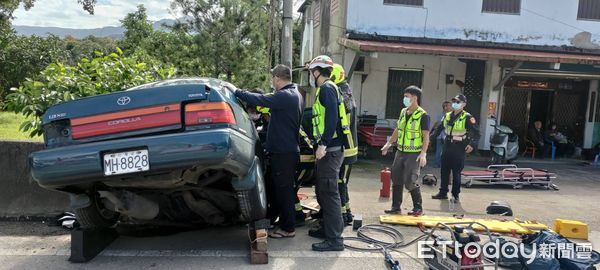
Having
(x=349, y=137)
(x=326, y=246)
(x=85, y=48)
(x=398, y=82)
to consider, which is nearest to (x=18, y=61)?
(x=398, y=82)

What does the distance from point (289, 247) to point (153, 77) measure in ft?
10.9

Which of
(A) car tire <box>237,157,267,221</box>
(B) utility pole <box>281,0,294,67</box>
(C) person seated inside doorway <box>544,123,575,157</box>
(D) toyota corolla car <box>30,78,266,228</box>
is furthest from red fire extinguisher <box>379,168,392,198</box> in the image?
(C) person seated inside doorway <box>544,123,575,157</box>

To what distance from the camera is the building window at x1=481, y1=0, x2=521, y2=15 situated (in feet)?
44.5

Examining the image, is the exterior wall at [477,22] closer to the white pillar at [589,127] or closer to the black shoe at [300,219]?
the white pillar at [589,127]

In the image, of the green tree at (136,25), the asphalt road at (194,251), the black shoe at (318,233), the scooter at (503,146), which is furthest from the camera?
the green tree at (136,25)

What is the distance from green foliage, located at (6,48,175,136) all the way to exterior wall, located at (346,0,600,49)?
8319mm

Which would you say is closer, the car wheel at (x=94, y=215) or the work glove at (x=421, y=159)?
the car wheel at (x=94, y=215)

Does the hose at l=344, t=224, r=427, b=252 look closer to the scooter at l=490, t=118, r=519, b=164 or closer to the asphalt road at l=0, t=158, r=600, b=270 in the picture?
the asphalt road at l=0, t=158, r=600, b=270

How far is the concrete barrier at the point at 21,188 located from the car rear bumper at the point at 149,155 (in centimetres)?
198

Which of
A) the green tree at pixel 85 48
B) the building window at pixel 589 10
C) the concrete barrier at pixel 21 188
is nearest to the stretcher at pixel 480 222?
the concrete barrier at pixel 21 188

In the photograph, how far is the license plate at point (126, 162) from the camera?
345 centimetres

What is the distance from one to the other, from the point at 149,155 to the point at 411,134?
358 cm

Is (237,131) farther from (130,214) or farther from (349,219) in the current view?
(349,219)

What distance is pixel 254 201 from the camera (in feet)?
13.1
